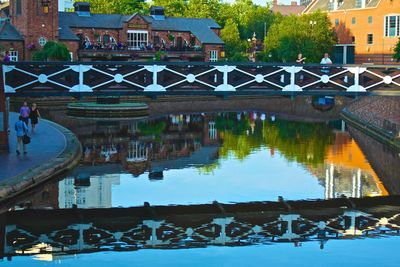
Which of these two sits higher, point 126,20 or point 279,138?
point 126,20

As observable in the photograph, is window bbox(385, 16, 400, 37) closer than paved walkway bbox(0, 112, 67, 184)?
No

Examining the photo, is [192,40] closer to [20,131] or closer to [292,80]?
[292,80]

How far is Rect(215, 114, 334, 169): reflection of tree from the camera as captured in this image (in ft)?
138

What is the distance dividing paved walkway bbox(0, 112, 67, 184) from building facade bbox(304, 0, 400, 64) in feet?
193

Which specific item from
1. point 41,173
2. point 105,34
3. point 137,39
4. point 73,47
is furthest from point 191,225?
point 137,39

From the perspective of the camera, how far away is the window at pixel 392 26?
299ft

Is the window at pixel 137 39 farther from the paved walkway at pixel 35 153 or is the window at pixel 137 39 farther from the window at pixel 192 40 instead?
the paved walkway at pixel 35 153

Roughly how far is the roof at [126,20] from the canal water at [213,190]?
1624 inches

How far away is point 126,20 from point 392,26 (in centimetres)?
3393

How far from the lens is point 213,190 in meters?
29.4

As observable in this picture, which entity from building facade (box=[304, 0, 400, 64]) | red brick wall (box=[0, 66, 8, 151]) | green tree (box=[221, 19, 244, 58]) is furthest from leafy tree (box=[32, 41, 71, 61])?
red brick wall (box=[0, 66, 8, 151])

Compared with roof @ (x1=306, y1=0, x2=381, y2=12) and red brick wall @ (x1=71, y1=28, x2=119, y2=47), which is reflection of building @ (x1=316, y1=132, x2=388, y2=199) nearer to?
roof @ (x1=306, y1=0, x2=381, y2=12)

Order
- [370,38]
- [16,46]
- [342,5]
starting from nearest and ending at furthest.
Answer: [16,46] < [370,38] < [342,5]

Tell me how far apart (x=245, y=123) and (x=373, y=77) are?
26979 mm
